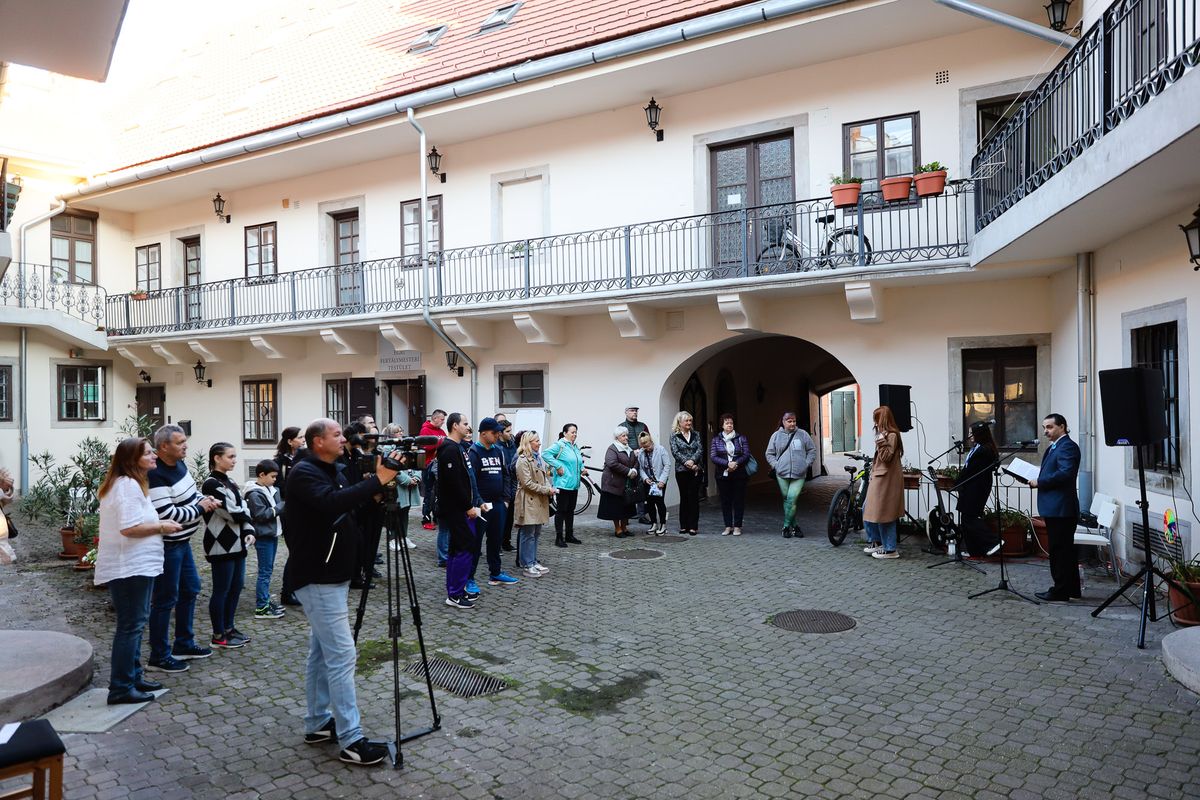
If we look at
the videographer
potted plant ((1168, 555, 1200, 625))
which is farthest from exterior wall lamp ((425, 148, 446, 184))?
potted plant ((1168, 555, 1200, 625))

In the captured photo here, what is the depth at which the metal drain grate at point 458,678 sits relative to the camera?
5434mm

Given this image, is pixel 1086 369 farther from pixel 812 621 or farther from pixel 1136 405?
pixel 812 621

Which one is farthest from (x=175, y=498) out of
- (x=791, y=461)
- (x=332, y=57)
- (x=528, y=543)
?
(x=332, y=57)

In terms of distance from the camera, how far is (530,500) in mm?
8828

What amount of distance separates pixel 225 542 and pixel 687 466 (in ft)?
22.3

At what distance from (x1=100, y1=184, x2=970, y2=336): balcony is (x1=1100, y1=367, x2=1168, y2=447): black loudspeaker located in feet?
15.3

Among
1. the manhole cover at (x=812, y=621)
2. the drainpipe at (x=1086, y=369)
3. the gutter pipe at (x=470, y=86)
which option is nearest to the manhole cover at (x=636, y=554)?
the manhole cover at (x=812, y=621)

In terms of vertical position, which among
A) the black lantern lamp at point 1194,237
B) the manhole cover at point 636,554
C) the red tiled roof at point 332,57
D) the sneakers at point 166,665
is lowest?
the manhole cover at point 636,554

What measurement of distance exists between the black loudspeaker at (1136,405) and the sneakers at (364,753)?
18.5 feet

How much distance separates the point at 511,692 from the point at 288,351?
45.4 feet

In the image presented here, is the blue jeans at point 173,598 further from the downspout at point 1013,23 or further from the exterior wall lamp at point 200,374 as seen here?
the exterior wall lamp at point 200,374

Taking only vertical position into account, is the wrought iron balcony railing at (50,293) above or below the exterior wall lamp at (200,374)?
above

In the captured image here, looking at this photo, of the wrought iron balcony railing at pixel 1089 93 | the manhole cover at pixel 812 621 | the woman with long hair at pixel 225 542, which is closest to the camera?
the wrought iron balcony railing at pixel 1089 93

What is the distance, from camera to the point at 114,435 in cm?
1977
